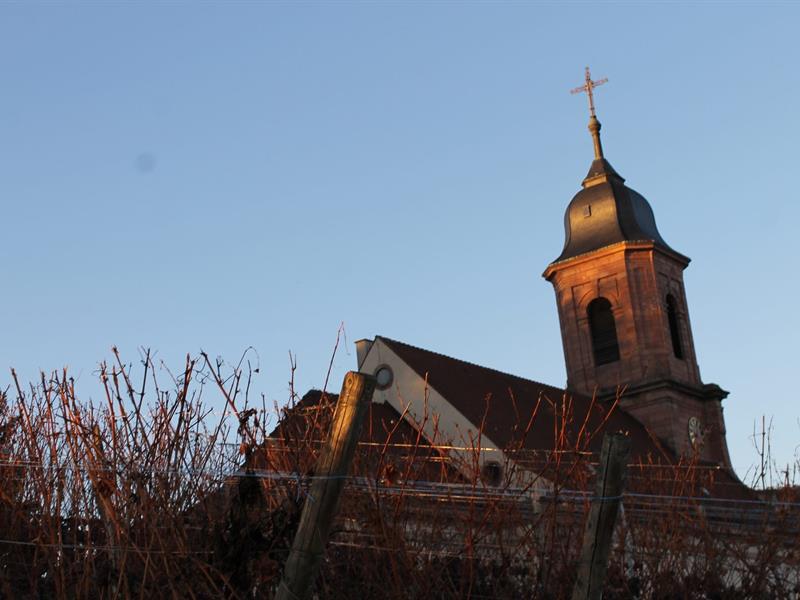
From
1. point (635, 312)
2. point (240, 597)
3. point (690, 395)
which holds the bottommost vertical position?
point (240, 597)

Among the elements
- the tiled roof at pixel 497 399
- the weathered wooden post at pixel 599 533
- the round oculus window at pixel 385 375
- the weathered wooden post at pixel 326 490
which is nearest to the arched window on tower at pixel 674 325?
the tiled roof at pixel 497 399

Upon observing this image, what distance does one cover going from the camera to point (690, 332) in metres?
39.8

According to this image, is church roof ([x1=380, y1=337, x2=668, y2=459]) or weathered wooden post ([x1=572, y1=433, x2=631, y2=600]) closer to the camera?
weathered wooden post ([x1=572, y1=433, x2=631, y2=600])

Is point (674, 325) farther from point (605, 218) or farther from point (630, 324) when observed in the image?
point (605, 218)

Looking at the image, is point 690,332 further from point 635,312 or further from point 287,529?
point 287,529

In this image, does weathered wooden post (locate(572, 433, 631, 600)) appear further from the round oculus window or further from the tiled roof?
the round oculus window

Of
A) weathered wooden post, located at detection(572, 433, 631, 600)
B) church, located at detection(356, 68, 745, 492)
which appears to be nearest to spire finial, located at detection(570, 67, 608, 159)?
church, located at detection(356, 68, 745, 492)

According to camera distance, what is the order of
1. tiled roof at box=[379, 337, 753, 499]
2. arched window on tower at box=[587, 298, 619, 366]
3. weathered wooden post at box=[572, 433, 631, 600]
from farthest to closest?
1. arched window on tower at box=[587, 298, 619, 366]
2. tiled roof at box=[379, 337, 753, 499]
3. weathered wooden post at box=[572, 433, 631, 600]

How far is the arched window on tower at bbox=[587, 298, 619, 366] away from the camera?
38.2 metres

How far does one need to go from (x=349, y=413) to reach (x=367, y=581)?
2367 millimetres

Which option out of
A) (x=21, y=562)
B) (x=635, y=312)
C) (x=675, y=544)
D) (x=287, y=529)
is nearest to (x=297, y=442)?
(x=287, y=529)

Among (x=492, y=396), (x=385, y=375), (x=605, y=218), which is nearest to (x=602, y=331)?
(x=605, y=218)

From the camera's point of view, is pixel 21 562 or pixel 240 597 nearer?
pixel 240 597

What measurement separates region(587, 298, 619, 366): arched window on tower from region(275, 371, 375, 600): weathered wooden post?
32656mm
